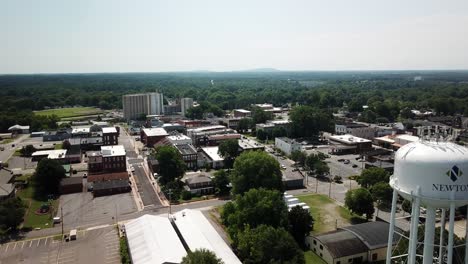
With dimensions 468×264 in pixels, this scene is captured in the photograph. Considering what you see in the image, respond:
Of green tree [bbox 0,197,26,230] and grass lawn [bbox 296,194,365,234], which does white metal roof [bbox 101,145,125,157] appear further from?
grass lawn [bbox 296,194,365,234]

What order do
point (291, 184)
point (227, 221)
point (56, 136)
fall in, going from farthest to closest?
1. point (56, 136)
2. point (291, 184)
3. point (227, 221)

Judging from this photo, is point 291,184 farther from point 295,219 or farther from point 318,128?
point 318,128

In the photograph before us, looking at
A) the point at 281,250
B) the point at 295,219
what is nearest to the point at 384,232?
the point at 295,219

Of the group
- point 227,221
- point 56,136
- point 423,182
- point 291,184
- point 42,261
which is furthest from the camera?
point 56,136

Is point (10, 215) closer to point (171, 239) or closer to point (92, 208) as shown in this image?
point (92, 208)

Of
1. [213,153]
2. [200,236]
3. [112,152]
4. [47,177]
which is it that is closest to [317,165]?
[213,153]

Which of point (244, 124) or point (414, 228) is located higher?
point (414, 228)

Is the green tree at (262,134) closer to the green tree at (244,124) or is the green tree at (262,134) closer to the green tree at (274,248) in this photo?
the green tree at (244,124)

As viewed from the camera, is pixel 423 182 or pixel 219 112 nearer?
pixel 423 182
